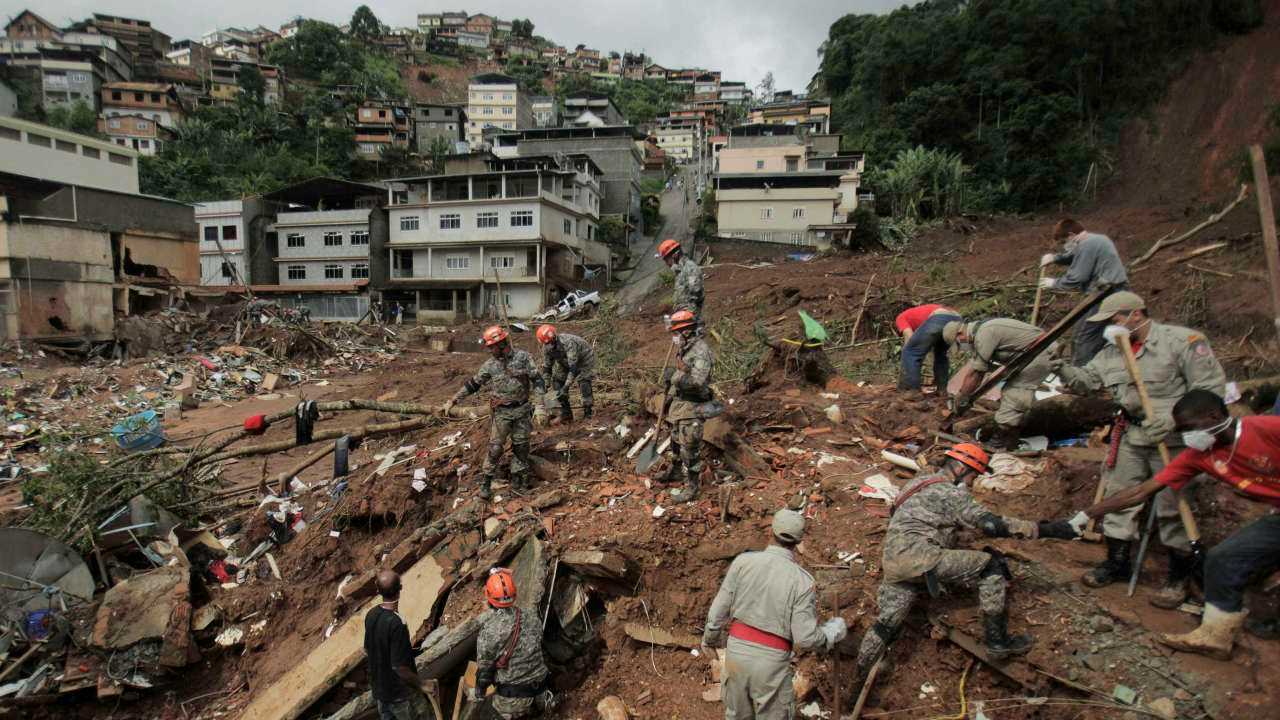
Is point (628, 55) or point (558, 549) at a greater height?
point (628, 55)

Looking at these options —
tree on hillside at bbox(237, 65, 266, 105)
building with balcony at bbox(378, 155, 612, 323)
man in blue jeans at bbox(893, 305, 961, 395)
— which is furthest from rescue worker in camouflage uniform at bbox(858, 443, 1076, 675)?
tree on hillside at bbox(237, 65, 266, 105)

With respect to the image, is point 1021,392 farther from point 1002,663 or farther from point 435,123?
point 435,123

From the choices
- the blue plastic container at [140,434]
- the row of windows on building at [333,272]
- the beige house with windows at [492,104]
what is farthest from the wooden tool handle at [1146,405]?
the beige house with windows at [492,104]

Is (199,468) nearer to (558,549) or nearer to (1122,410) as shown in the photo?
(558,549)

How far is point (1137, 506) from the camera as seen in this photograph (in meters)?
4.06

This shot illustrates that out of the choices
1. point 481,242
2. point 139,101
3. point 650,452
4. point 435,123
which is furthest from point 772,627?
point 139,101

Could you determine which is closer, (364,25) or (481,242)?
(481,242)

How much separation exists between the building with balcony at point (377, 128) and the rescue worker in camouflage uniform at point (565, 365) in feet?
167

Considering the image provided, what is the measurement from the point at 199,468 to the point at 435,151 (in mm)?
47569

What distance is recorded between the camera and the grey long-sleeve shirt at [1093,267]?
5.84 meters

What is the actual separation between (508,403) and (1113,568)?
569 cm

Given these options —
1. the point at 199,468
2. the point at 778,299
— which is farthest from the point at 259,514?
the point at 778,299

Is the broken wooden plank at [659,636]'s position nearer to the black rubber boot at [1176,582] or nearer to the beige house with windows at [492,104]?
the black rubber boot at [1176,582]

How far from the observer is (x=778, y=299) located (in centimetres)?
1814
